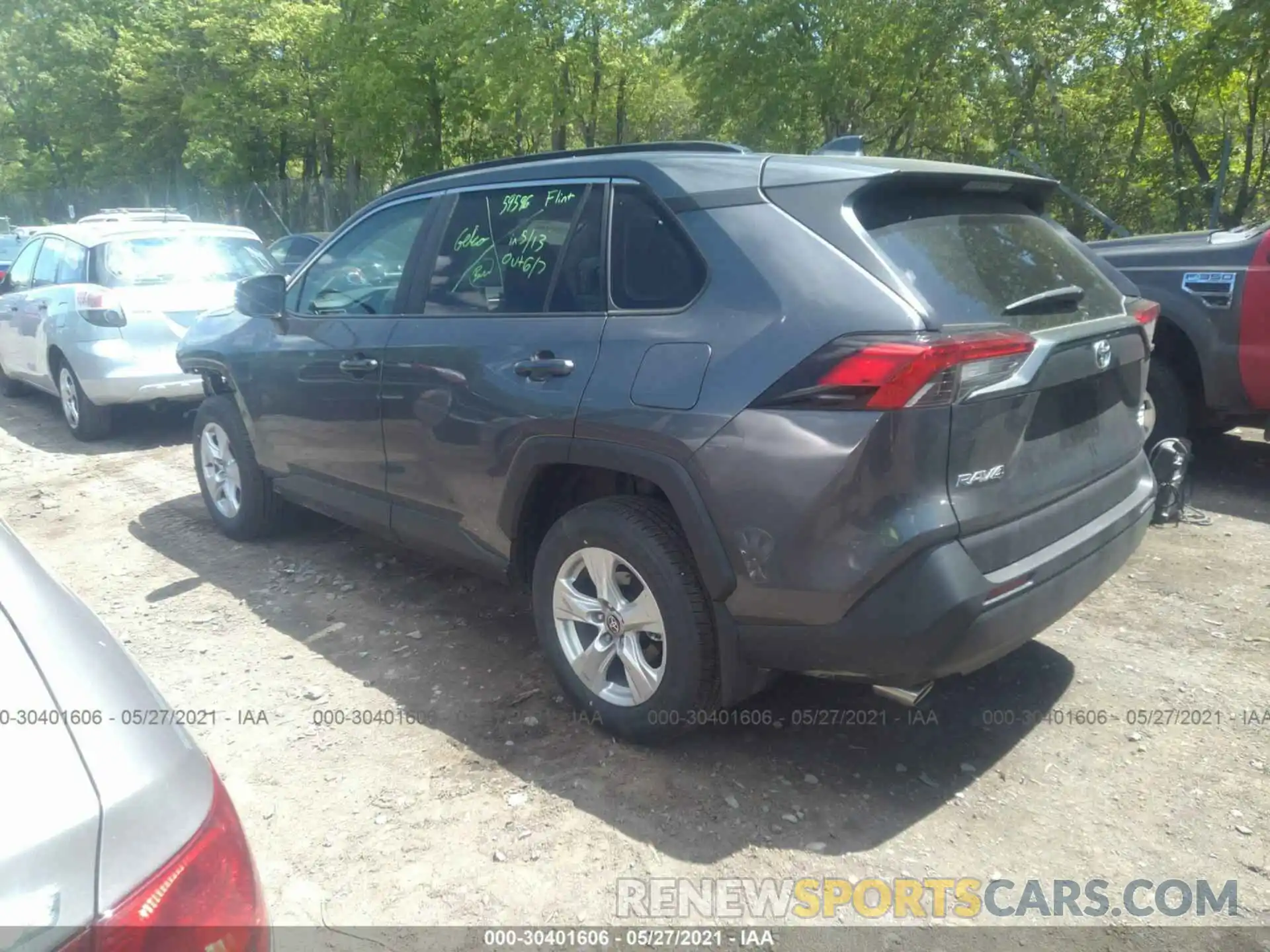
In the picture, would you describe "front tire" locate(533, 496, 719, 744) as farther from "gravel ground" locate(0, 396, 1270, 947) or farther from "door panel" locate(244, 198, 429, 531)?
"door panel" locate(244, 198, 429, 531)

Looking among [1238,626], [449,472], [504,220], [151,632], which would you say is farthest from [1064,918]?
[151,632]

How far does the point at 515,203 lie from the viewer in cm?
372

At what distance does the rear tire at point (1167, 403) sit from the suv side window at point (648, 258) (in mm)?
3782

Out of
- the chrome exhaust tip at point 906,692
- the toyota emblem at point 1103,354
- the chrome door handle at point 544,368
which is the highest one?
the toyota emblem at point 1103,354

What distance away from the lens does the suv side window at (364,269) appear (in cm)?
418

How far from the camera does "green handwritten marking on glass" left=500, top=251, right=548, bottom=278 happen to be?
11.6 ft

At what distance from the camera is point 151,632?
173 inches

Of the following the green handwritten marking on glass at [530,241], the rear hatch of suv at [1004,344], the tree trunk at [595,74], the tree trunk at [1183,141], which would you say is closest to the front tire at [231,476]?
the green handwritten marking on glass at [530,241]

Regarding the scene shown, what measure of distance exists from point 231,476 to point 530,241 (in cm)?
270

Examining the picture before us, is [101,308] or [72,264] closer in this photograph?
[101,308]

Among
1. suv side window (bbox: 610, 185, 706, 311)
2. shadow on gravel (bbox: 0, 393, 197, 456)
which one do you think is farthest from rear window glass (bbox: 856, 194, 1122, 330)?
shadow on gravel (bbox: 0, 393, 197, 456)

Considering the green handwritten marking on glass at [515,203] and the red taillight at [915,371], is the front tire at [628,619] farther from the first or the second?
the green handwritten marking on glass at [515,203]

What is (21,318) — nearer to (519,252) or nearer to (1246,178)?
(519,252)

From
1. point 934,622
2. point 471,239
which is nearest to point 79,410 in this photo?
point 471,239
